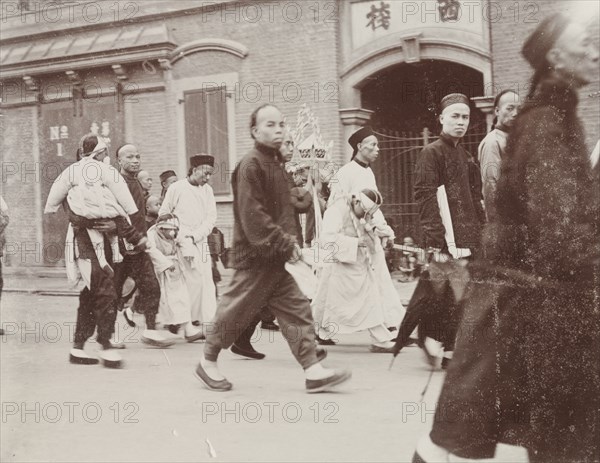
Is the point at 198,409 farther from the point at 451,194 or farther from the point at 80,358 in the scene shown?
the point at 451,194

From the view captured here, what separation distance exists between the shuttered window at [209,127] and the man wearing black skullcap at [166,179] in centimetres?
13

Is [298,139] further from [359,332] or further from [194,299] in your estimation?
[359,332]

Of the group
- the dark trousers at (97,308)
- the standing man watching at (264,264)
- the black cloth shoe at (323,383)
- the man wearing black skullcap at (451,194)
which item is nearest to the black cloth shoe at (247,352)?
the standing man watching at (264,264)

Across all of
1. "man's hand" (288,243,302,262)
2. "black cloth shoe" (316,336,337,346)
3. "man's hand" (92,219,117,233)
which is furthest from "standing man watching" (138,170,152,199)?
"black cloth shoe" (316,336,337,346)

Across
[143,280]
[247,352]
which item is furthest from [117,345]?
[247,352]

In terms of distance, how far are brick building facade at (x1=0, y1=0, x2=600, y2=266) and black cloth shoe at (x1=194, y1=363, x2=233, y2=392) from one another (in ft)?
2.34

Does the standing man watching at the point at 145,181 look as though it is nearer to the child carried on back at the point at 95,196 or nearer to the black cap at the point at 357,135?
the child carried on back at the point at 95,196

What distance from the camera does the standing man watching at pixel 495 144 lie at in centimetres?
263

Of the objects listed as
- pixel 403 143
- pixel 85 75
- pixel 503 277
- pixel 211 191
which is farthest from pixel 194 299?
pixel 503 277

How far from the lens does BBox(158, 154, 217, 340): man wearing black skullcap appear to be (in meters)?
3.22

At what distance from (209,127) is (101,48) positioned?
1.66 feet

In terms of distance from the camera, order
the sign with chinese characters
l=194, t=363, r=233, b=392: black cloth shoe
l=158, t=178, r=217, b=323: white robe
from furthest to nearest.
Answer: l=194, t=363, r=233, b=392: black cloth shoe < l=158, t=178, r=217, b=323: white robe < the sign with chinese characters

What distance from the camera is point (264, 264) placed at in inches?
137

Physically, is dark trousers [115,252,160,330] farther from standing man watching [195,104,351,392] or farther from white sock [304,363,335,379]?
white sock [304,363,335,379]
